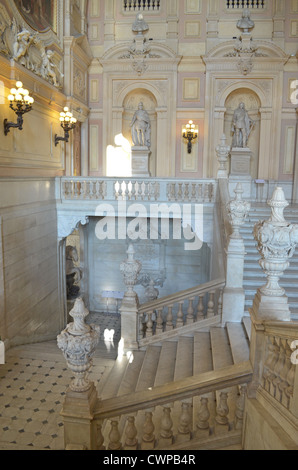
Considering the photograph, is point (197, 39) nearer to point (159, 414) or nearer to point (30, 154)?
point (30, 154)

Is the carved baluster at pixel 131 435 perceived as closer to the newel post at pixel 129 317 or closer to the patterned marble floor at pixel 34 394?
the patterned marble floor at pixel 34 394

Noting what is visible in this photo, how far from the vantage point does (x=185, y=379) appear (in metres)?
3.41

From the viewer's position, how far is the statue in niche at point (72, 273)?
12.4 meters

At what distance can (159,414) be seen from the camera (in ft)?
13.9

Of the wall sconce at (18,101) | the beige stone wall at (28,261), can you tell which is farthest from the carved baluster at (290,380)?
the wall sconce at (18,101)

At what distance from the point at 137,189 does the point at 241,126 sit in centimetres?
443

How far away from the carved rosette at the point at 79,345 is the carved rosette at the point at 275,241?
1.78 m

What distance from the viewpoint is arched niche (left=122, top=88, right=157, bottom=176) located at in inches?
519

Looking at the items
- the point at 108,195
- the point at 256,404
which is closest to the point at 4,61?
the point at 108,195

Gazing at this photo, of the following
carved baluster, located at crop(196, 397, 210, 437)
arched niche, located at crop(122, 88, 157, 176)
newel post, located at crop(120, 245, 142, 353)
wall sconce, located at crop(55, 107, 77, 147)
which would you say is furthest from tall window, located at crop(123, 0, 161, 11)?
carved baluster, located at crop(196, 397, 210, 437)

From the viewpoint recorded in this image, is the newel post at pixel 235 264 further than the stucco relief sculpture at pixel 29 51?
No

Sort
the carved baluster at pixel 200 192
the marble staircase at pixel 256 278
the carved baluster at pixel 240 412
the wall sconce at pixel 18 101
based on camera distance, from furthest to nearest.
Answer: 1. the carved baluster at pixel 200 192
2. the wall sconce at pixel 18 101
3. the marble staircase at pixel 256 278
4. the carved baluster at pixel 240 412

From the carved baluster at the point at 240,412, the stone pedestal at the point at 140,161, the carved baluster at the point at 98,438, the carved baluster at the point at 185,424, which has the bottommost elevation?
the carved baluster at the point at 98,438

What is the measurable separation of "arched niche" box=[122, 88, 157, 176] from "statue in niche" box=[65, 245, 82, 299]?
13.1 feet
